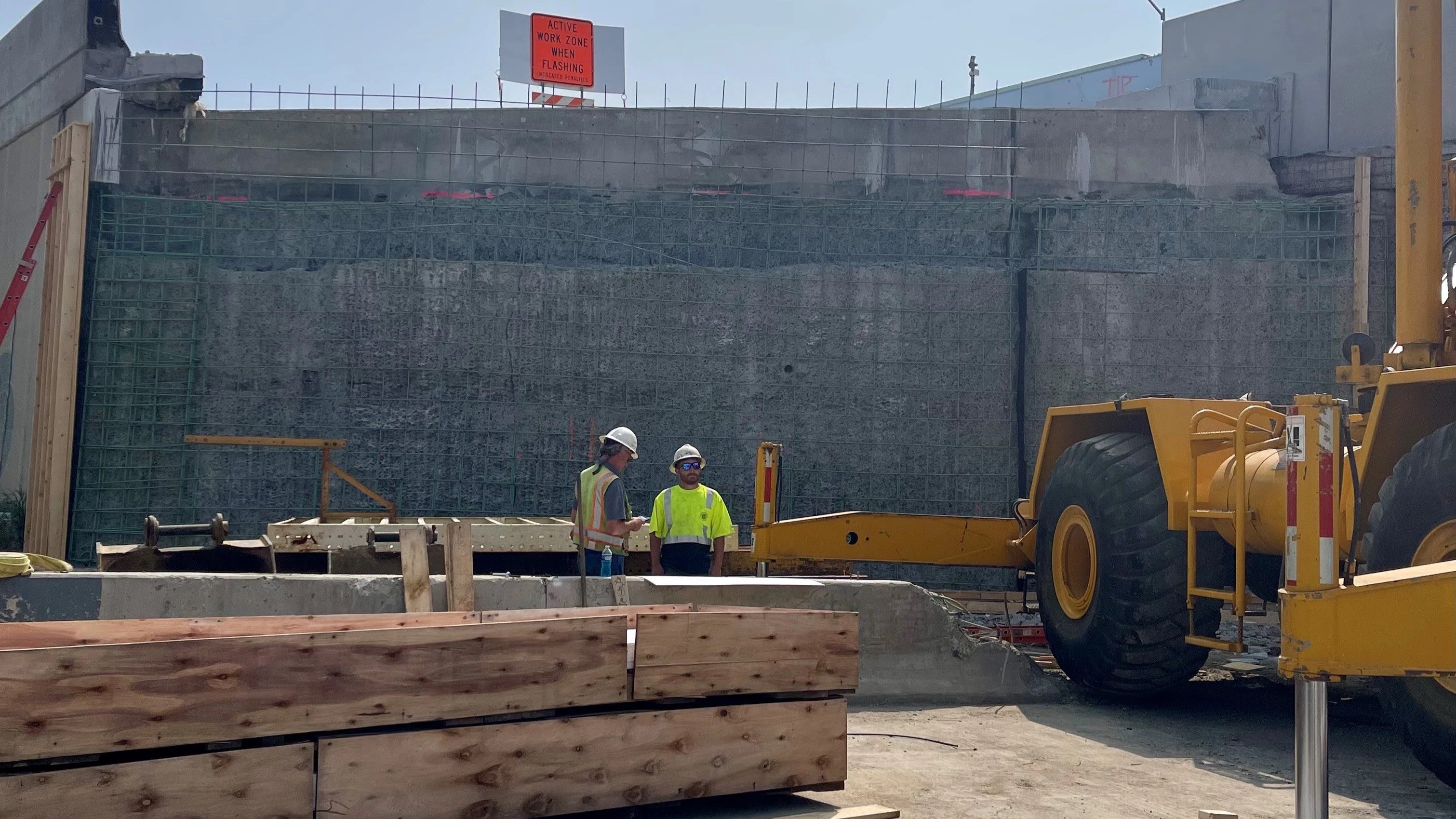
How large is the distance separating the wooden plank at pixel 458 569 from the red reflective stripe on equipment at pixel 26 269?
7.75 meters

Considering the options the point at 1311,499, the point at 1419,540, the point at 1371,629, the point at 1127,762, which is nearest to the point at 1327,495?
the point at 1311,499

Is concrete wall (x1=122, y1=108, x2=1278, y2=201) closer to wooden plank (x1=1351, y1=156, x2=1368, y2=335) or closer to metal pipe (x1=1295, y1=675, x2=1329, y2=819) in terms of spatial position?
wooden plank (x1=1351, y1=156, x2=1368, y2=335)

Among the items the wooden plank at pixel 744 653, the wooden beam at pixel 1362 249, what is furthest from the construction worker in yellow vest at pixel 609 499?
the wooden beam at pixel 1362 249

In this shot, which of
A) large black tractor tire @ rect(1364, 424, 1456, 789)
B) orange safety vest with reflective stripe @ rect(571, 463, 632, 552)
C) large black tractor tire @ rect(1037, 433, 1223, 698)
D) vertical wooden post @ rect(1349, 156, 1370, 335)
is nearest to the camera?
large black tractor tire @ rect(1364, 424, 1456, 789)

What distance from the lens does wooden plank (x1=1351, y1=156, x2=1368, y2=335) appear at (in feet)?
38.9

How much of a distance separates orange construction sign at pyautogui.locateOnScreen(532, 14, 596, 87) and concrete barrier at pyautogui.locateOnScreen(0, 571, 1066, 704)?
15.5m

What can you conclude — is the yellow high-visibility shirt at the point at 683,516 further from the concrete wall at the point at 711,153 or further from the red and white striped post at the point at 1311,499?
the concrete wall at the point at 711,153

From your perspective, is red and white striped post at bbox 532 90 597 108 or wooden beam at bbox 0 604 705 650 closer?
wooden beam at bbox 0 604 705 650

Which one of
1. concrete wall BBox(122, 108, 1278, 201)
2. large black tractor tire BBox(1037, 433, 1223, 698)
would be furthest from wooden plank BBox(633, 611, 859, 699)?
concrete wall BBox(122, 108, 1278, 201)

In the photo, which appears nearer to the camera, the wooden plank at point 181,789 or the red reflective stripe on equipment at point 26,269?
the wooden plank at point 181,789

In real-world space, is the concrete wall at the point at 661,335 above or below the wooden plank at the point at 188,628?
above

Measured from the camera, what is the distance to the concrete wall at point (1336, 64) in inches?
514

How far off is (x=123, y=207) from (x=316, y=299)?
2051 millimetres

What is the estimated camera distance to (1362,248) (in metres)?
11.9
